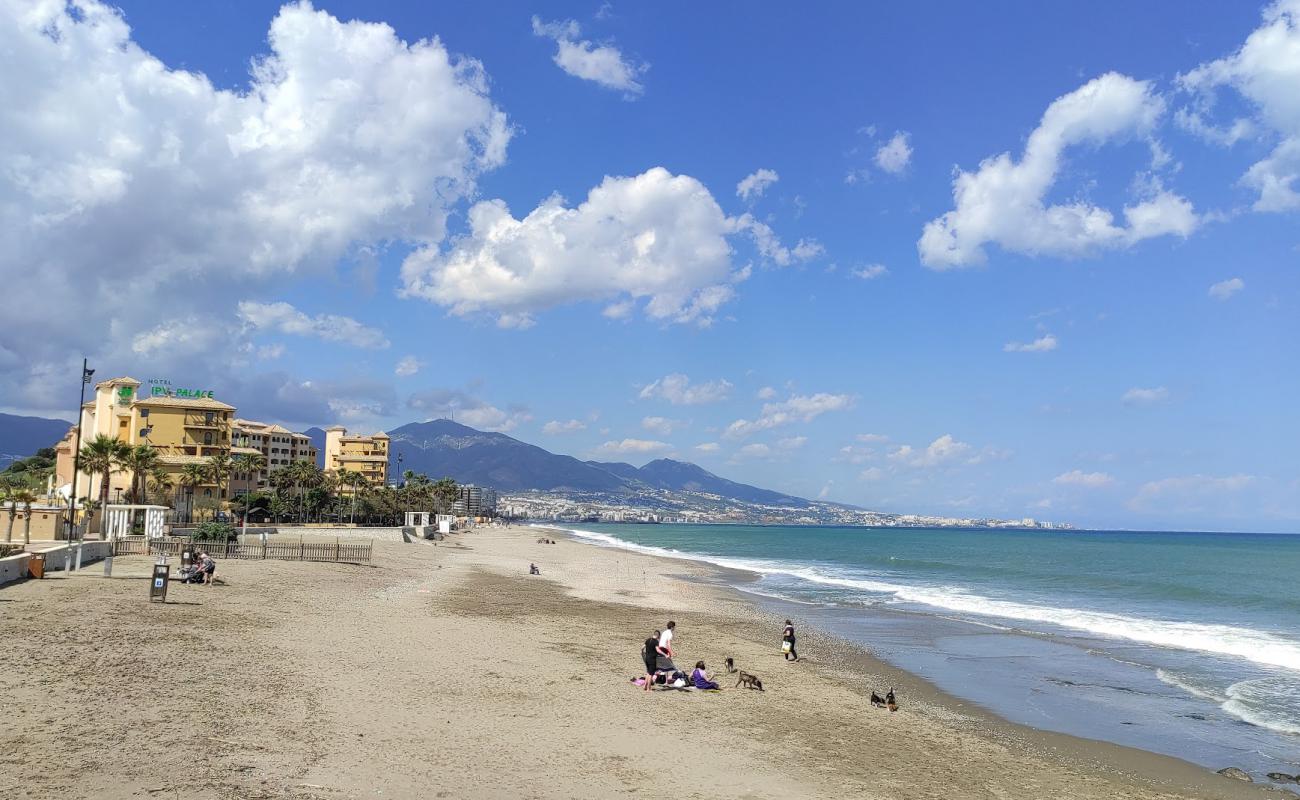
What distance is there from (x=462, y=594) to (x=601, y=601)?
20.1 ft

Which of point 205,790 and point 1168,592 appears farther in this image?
point 1168,592

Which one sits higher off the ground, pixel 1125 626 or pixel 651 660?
pixel 651 660

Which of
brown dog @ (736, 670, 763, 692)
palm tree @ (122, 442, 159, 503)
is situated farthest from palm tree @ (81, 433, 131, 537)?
brown dog @ (736, 670, 763, 692)

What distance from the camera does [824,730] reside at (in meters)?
15.6

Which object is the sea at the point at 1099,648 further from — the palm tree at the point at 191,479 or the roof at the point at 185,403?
the roof at the point at 185,403

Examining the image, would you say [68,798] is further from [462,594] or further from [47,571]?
[462,594]

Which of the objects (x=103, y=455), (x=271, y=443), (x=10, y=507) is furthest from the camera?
(x=271, y=443)

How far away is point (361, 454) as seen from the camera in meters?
138

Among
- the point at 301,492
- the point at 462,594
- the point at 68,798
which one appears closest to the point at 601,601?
the point at 462,594

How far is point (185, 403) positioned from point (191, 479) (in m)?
12.9

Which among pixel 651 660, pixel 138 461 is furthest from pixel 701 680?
pixel 138 461

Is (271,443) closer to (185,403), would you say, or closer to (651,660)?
(185,403)

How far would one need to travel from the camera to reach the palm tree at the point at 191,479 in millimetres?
73062

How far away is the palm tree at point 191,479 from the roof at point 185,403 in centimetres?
1007
